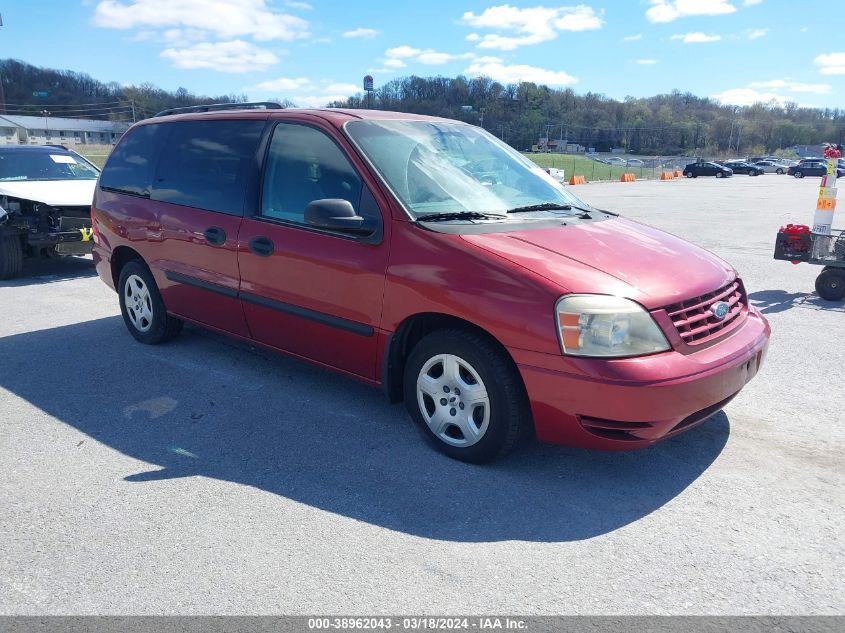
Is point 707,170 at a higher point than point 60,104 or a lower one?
lower

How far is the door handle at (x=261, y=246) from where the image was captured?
4.25m

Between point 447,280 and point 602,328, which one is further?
→ point 447,280

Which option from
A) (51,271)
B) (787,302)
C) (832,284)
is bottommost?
(51,271)

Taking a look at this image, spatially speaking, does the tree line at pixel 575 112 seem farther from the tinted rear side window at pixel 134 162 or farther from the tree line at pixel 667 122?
the tinted rear side window at pixel 134 162

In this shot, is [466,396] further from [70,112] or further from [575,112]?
[575,112]

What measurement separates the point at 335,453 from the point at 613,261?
1.87m

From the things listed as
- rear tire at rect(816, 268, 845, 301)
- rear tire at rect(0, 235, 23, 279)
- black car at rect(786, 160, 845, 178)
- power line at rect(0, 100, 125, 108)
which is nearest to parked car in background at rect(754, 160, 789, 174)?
black car at rect(786, 160, 845, 178)

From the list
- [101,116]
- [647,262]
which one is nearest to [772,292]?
[647,262]

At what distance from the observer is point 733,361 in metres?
3.32

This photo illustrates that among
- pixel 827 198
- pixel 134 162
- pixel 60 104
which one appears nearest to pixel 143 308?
pixel 134 162

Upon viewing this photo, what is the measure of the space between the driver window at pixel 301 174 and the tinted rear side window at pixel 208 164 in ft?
0.76

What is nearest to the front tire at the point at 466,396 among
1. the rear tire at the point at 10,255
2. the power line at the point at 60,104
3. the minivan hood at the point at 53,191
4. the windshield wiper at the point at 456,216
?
the windshield wiper at the point at 456,216

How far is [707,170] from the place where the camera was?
57.1m

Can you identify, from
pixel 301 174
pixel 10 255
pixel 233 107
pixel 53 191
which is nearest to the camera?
pixel 301 174
